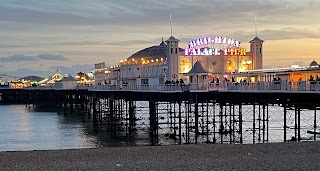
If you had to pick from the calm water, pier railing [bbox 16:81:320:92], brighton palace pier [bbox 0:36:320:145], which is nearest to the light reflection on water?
the calm water

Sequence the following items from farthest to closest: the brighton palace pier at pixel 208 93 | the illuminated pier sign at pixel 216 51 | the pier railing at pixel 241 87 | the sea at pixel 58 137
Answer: the illuminated pier sign at pixel 216 51 → the sea at pixel 58 137 → the brighton palace pier at pixel 208 93 → the pier railing at pixel 241 87

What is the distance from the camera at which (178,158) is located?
23.4 metres

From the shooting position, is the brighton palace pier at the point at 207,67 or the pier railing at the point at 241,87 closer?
the pier railing at the point at 241,87

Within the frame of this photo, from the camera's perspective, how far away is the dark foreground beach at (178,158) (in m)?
21.4

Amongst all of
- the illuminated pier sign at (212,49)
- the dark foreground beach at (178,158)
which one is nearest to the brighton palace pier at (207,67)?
the illuminated pier sign at (212,49)

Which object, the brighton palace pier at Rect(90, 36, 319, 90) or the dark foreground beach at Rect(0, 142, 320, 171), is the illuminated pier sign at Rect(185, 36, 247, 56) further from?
the dark foreground beach at Rect(0, 142, 320, 171)

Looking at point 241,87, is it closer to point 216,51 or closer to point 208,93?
point 208,93

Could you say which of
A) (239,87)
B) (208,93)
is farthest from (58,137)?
(239,87)

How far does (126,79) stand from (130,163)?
7601cm

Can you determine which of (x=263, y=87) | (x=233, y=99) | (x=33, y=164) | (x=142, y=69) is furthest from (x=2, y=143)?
(x=142, y=69)

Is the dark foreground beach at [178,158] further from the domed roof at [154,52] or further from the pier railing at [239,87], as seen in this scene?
the domed roof at [154,52]

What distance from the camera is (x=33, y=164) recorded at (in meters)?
22.0

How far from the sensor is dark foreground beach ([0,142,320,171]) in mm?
21375

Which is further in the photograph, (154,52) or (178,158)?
(154,52)
